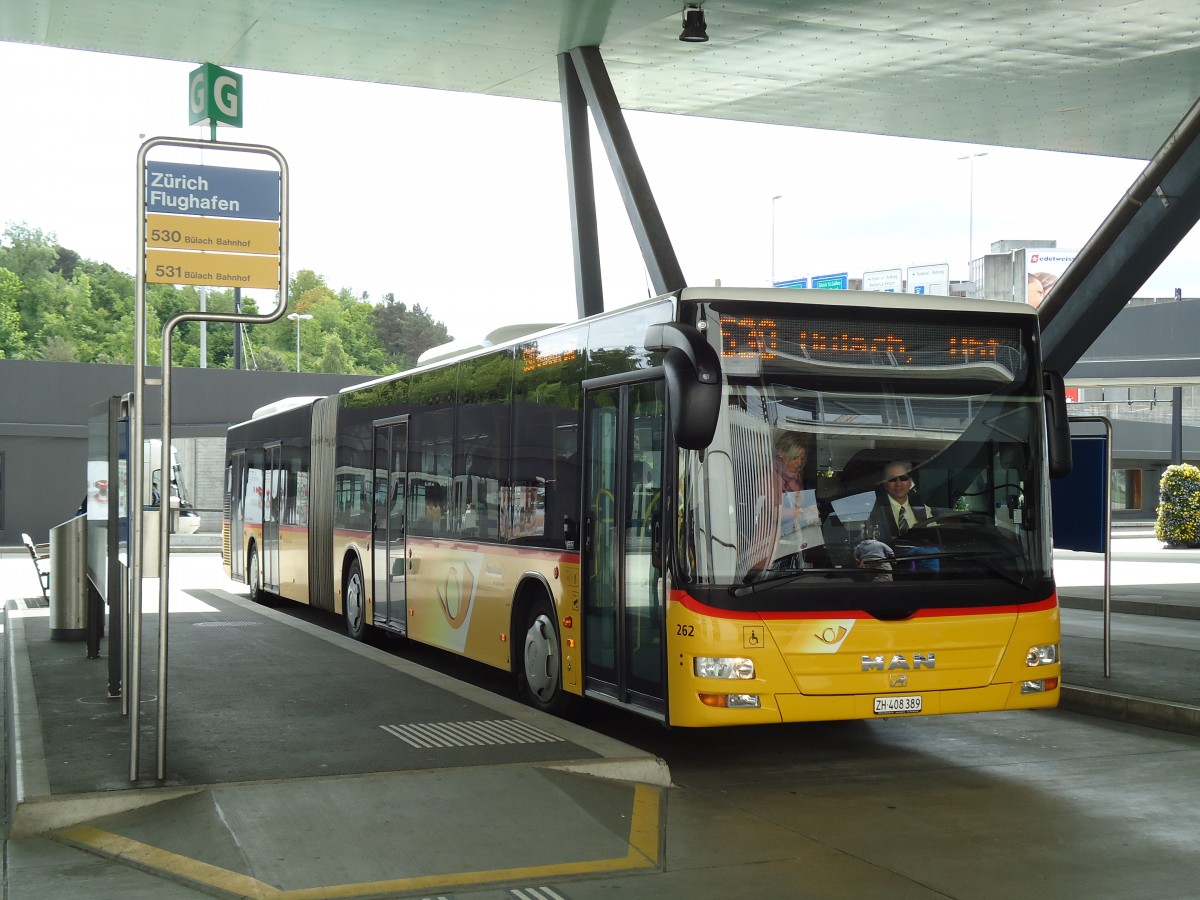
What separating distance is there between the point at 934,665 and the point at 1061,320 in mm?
7899

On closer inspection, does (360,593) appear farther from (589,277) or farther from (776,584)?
(776,584)

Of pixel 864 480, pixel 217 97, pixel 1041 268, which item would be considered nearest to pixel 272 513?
pixel 217 97

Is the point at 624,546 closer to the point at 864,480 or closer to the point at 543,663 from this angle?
the point at 864,480

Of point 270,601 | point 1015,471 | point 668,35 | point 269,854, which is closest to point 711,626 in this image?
point 1015,471

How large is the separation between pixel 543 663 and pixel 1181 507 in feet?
99.5

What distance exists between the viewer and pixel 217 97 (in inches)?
427

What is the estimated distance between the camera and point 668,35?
635 inches

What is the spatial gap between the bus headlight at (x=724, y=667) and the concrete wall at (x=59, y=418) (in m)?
32.9

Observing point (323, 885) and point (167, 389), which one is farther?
point (167, 389)

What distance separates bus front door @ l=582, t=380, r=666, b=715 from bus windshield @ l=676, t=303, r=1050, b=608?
0.49 m

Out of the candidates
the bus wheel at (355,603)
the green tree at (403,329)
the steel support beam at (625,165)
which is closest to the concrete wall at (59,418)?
the bus wheel at (355,603)

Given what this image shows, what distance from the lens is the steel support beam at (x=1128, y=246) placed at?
14266 millimetres

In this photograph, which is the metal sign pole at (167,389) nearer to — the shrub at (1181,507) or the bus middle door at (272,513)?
the bus middle door at (272,513)

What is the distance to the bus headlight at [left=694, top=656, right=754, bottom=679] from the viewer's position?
8055 millimetres
